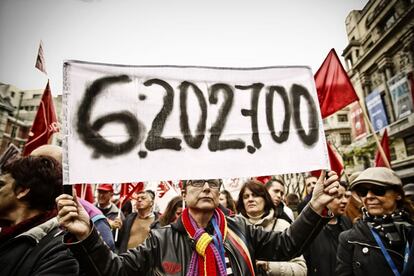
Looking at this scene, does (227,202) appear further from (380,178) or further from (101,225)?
(101,225)

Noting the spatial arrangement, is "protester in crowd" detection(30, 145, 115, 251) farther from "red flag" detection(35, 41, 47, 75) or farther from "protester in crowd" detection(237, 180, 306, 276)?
"red flag" detection(35, 41, 47, 75)

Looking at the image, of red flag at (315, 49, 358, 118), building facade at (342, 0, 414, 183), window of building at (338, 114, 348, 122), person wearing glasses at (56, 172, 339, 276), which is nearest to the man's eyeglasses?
person wearing glasses at (56, 172, 339, 276)

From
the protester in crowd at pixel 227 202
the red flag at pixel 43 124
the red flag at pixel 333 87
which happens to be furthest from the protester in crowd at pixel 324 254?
the red flag at pixel 43 124

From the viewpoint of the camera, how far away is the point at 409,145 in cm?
2002

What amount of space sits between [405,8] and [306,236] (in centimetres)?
2578

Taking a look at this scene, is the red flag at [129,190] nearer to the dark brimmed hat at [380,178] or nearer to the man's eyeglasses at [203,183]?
the man's eyeglasses at [203,183]

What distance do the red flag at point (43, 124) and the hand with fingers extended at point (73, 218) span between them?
116 inches

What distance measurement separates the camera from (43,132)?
4164 millimetres

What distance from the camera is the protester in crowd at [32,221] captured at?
5.09 feet

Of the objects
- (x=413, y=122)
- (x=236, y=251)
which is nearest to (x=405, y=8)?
(x=413, y=122)

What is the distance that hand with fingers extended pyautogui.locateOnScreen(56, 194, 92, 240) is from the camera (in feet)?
4.97

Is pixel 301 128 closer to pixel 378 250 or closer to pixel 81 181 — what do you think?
pixel 378 250

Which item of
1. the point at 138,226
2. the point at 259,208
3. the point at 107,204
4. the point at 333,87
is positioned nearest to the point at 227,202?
the point at 259,208

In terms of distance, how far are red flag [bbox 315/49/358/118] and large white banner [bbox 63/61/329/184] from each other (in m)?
1.78
